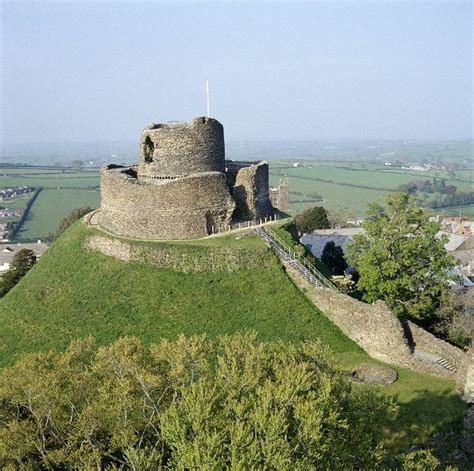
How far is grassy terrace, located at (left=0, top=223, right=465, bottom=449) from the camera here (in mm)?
29609

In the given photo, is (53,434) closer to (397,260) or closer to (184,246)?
(184,246)

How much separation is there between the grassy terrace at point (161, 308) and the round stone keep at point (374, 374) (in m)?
0.50

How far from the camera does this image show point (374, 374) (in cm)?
2669

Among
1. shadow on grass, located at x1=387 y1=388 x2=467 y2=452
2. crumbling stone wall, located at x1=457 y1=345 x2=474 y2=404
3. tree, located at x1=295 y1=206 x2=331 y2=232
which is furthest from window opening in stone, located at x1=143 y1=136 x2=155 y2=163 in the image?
tree, located at x1=295 y1=206 x2=331 y2=232

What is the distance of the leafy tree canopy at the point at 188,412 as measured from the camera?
14.3m

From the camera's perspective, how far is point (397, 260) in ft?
106

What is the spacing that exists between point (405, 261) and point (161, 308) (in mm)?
14293

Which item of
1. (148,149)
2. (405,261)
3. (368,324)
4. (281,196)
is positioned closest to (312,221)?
(281,196)

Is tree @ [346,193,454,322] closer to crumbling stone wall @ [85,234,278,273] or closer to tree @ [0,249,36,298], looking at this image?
crumbling stone wall @ [85,234,278,273]

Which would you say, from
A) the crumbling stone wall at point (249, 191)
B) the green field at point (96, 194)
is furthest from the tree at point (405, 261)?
the green field at point (96, 194)

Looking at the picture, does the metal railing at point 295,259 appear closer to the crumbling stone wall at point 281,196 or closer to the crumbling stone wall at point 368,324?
the crumbling stone wall at point 368,324

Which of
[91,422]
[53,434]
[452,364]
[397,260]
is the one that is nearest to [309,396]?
[91,422]

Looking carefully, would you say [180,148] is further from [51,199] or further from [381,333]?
[51,199]

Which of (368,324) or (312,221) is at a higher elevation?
(368,324)
